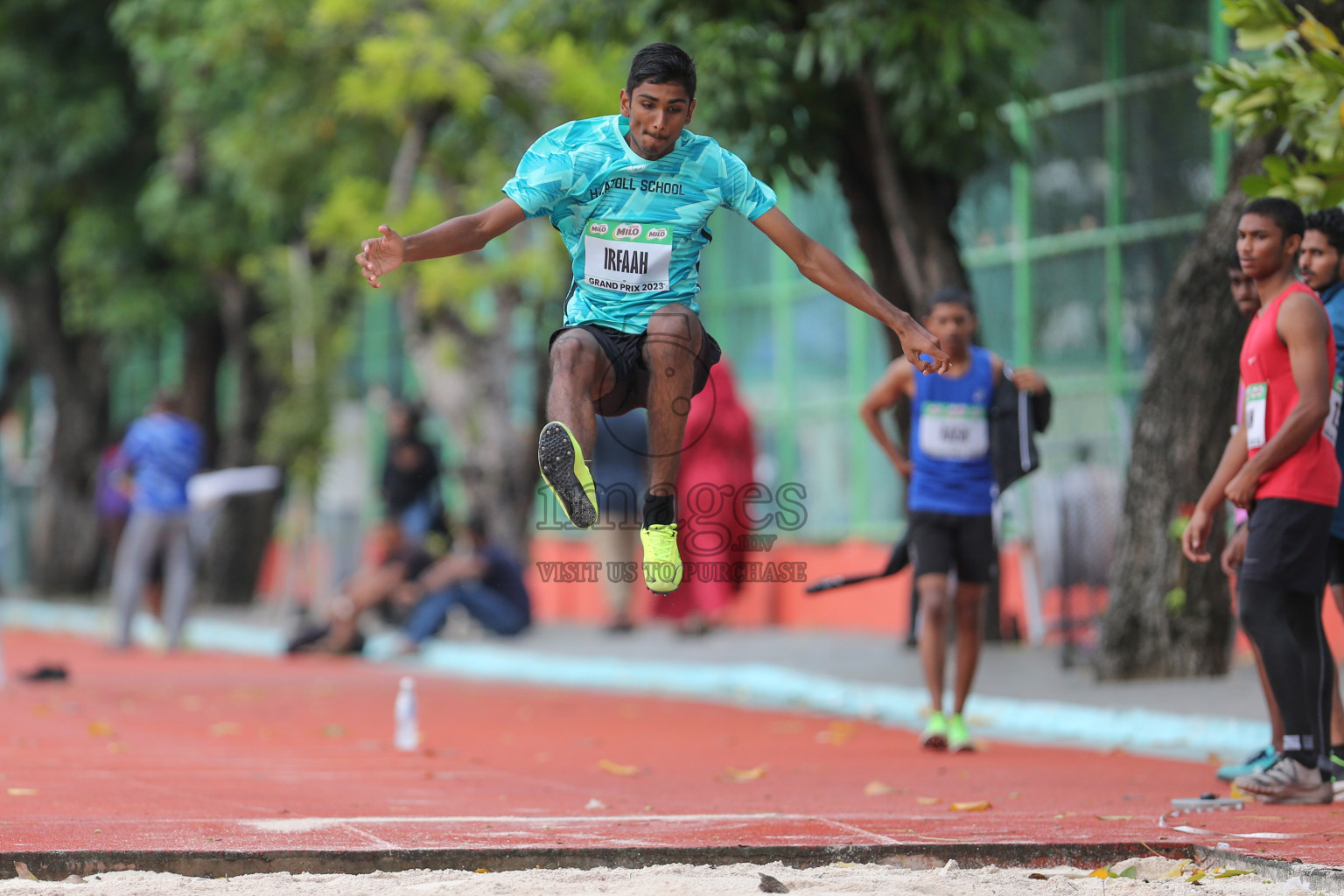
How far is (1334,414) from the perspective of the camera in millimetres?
7188

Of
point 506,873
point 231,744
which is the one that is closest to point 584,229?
point 506,873

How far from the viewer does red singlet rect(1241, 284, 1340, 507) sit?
693 cm

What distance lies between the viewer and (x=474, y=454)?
18.7 metres

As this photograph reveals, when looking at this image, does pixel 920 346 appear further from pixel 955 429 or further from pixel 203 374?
pixel 203 374

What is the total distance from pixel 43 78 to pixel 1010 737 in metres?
16.8

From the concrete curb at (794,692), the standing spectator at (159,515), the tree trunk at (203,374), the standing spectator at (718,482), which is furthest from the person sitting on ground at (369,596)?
the tree trunk at (203,374)

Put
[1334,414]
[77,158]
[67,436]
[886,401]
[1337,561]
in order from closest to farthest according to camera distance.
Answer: [1334,414], [1337,561], [886,401], [77,158], [67,436]

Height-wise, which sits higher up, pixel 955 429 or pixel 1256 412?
pixel 955 429

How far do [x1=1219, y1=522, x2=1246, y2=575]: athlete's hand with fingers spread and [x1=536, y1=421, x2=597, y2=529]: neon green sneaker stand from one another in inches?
113

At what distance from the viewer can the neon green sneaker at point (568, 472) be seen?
5.98 m

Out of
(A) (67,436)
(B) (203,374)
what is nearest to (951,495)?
(B) (203,374)

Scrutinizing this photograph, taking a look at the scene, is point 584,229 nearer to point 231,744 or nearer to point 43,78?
point 231,744

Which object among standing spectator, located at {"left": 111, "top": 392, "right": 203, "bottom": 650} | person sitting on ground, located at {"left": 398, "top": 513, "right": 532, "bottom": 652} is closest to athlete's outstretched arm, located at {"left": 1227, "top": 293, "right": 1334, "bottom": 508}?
person sitting on ground, located at {"left": 398, "top": 513, "right": 532, "bottom": 652}

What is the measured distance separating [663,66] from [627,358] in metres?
0.92
